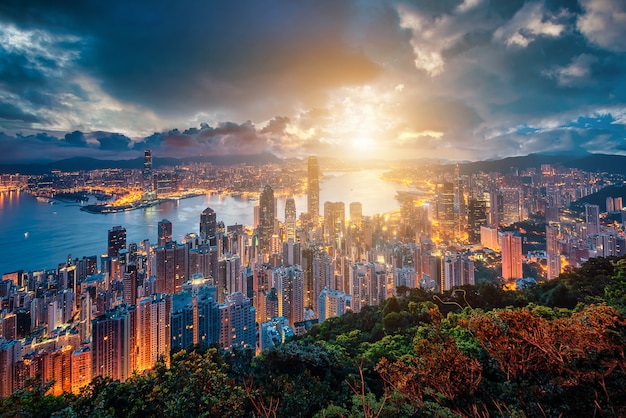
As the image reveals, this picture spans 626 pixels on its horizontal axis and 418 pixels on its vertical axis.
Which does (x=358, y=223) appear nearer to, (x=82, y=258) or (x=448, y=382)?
(x=82, y=258)

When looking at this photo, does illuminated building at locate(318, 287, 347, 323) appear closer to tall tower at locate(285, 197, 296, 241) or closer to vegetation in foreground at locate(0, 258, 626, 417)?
vegetation in foreground at locate(0, 258, 626, 417)

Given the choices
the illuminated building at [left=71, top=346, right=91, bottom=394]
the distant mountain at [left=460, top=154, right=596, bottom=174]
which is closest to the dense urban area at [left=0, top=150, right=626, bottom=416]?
the illuminated building at [left=71, top=346, right=91, bottom=394]

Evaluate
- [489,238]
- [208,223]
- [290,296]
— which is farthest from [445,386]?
[208,223]

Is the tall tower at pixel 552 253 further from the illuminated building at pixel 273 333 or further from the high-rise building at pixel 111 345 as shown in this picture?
the high-rise building at pixel 111 345

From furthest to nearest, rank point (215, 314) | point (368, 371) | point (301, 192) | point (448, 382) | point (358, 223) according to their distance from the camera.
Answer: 1. point (301, 192)
2. point (358, 223)
3. point (215, 314)
4. point (368, 371)
5. point (448, 382)

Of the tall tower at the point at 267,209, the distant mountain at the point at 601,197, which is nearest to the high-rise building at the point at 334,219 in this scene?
the tall tower at the point at 267,209

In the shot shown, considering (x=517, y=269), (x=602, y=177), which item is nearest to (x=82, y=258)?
(x=517, y=269)
